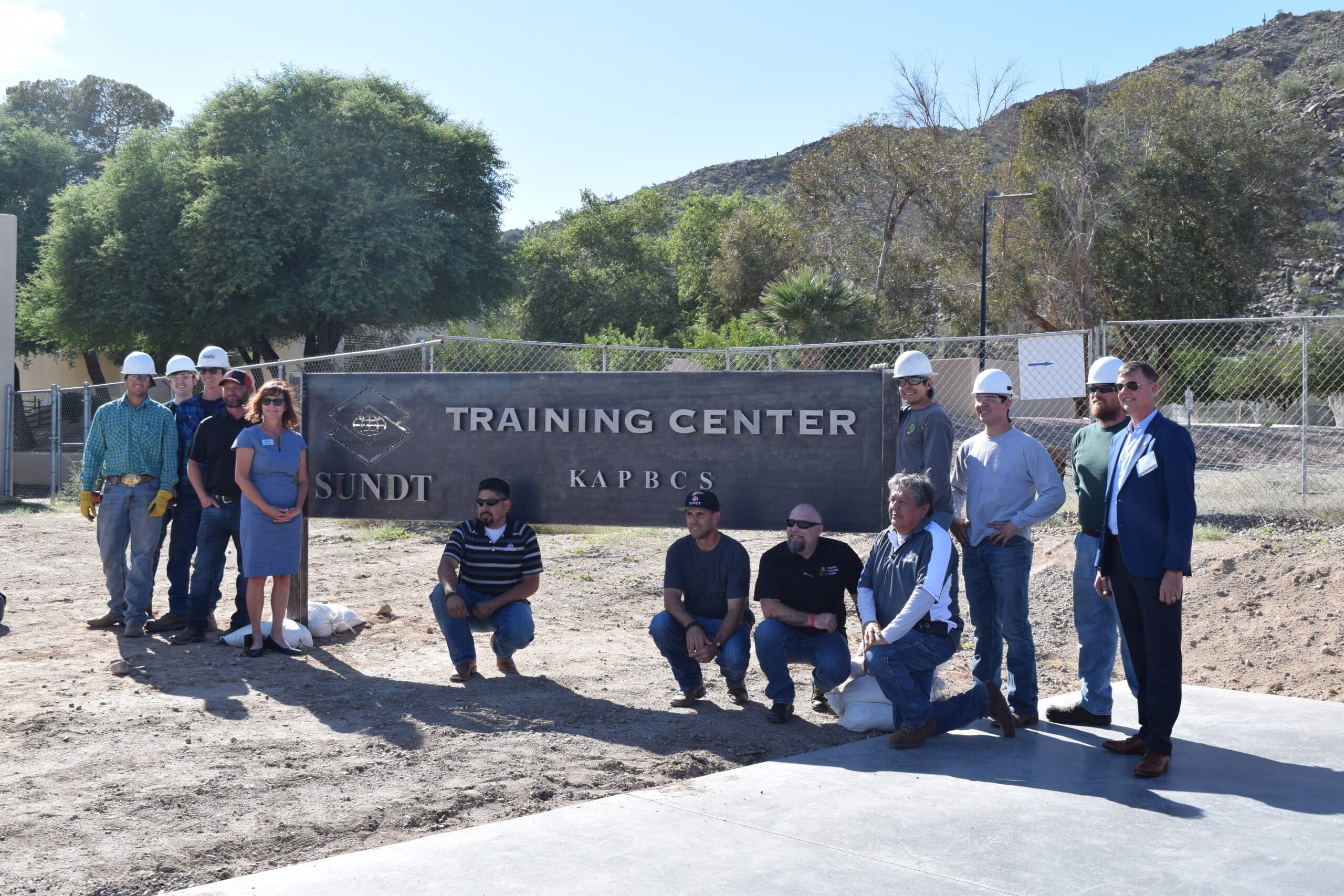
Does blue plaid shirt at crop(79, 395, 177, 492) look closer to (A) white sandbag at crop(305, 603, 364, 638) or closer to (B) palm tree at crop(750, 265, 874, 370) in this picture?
(A) white sandbag at crop(305, 603, 364, 638)

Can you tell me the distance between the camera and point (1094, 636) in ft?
19.8

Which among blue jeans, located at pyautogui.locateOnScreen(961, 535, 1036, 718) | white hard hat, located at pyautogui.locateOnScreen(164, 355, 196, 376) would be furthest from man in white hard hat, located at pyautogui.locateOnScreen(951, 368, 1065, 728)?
white hard hat, located at pyautogui.locateOnScreen(164, 355, 196, 376)

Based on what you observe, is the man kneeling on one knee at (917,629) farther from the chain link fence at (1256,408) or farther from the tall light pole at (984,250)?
the tall light pole at (984,250)

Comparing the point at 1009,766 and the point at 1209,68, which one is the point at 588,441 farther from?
the point at 1209,68

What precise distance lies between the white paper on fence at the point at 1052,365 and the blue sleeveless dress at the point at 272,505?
7.35 metres

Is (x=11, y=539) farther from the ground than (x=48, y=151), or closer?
closer

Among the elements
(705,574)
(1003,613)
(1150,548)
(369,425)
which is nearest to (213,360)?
(369,425)

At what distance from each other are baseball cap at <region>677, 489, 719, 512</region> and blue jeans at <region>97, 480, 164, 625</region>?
157 inches

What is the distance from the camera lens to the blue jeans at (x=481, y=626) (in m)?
6.93

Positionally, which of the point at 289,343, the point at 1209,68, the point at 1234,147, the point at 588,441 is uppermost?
the point at 1209,68

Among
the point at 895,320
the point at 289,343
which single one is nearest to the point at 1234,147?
the point at 895,320

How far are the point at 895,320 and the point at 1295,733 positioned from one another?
41.4 metres

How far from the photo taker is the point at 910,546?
5.60m

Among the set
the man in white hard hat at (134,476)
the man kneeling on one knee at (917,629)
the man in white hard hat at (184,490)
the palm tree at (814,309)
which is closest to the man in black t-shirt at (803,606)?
the man kneeling on one knee at (917,629)
